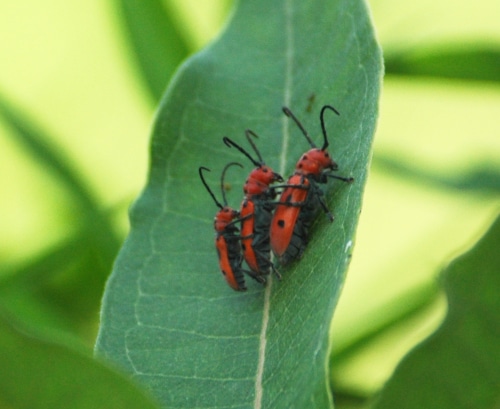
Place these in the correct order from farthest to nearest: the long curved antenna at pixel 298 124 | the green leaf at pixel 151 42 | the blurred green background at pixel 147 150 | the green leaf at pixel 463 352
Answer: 1. the green leaf at pixel 151 42
2. the blurred green background at pixel 147 150
3. the long curved antenna at pixel 298 124
4. the green leaf at pixel 463 352

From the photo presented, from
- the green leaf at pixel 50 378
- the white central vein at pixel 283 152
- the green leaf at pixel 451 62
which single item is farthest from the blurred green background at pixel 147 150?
the green leaf at pixel 50 378

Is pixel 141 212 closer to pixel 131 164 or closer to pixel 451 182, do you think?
pixel 451 182

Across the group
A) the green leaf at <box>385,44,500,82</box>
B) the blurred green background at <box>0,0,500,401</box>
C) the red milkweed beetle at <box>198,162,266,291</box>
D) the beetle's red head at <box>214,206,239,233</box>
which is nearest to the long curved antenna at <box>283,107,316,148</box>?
the red milkweed beetle at <box>198,162,266,291</box>

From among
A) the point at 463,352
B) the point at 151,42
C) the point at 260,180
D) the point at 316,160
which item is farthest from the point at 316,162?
the point at 151,42

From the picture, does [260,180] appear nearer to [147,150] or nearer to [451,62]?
[147,150]

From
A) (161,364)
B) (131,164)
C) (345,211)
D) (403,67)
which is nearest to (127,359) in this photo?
(161,364)

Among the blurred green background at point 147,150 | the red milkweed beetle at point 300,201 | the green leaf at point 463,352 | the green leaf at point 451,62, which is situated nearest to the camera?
the green leaf at point 463,352

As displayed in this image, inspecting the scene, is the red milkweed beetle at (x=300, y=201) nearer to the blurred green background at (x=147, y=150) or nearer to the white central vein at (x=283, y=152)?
the white central vein at (x=283, y=152)
